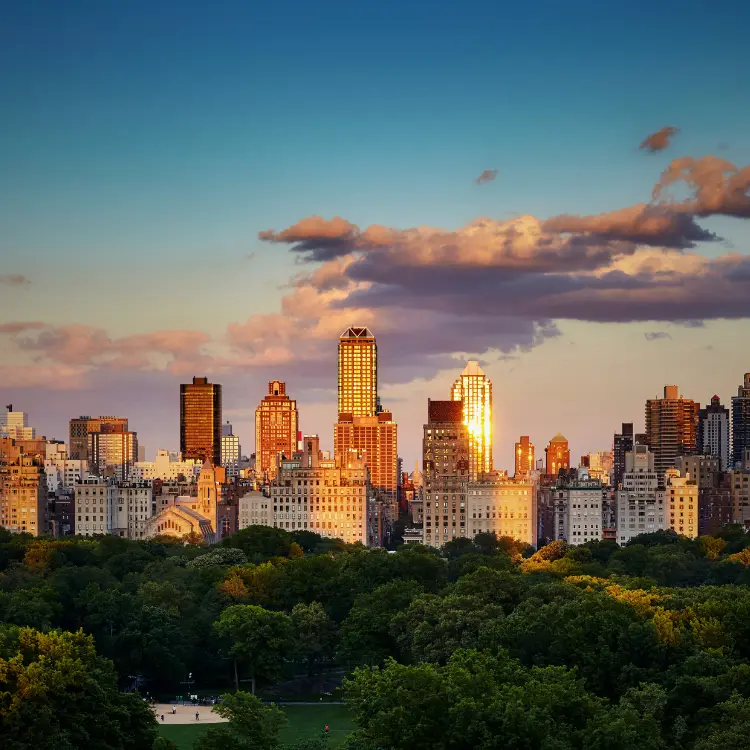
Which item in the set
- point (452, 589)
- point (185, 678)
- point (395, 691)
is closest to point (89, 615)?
point (185, 678)

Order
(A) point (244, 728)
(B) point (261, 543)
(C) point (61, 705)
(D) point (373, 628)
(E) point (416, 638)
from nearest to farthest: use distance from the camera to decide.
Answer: (C) point (61, 705) < (A) point (244, 728) < (E) point (416, 638) < (D) point (373, 628) < (B) point (261, 543)

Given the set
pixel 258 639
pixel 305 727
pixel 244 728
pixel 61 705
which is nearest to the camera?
pixel 61 705

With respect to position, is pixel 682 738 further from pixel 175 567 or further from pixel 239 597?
pixel 175 567

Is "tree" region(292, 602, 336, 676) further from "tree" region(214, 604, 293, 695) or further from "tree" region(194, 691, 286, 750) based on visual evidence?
"tree" region(194, 691, 286, 750)

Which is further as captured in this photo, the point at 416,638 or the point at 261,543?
the point at 261,543

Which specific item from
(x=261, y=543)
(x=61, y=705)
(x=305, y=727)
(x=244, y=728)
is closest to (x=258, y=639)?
(x=305, y=727)

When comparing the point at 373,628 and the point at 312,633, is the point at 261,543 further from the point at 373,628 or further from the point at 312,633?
the point at 373,628

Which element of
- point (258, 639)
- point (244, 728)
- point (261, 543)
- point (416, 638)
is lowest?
point (244, 728)

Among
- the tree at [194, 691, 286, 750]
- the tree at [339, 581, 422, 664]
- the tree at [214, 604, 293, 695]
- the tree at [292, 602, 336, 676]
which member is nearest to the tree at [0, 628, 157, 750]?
the tree at [194, 691, 286, 750]
